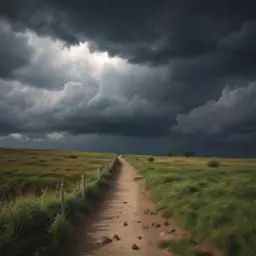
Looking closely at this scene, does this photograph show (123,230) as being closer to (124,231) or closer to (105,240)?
(124,231)

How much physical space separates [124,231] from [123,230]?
0.20 meters

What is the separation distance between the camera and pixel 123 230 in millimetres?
16031

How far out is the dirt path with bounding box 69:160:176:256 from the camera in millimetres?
13133

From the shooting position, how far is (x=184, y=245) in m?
13.2

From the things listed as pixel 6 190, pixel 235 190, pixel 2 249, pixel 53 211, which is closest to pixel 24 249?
pixel 2 249

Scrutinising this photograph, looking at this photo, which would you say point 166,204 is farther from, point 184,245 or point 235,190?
point 184,245

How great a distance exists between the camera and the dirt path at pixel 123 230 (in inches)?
517

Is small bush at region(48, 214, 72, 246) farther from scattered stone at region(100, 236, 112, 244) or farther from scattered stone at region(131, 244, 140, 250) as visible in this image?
scattered stone at region(131, 244, 140, 250)

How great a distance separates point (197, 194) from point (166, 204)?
1746mm

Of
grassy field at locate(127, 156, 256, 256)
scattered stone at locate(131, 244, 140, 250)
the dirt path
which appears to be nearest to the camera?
grassy field at locate(127, 156, 256, 256)

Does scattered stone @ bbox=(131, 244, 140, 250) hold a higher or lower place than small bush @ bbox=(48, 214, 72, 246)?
lower

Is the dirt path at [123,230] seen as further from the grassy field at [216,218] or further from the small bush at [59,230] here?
the grassy field at [216,218]

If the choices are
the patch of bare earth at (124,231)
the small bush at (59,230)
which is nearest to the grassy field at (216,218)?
the patch of bare earth at (124,231)

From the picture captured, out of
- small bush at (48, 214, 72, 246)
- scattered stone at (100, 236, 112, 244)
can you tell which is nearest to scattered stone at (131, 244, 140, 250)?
scattered stone at (100, 236, 112, 244)
